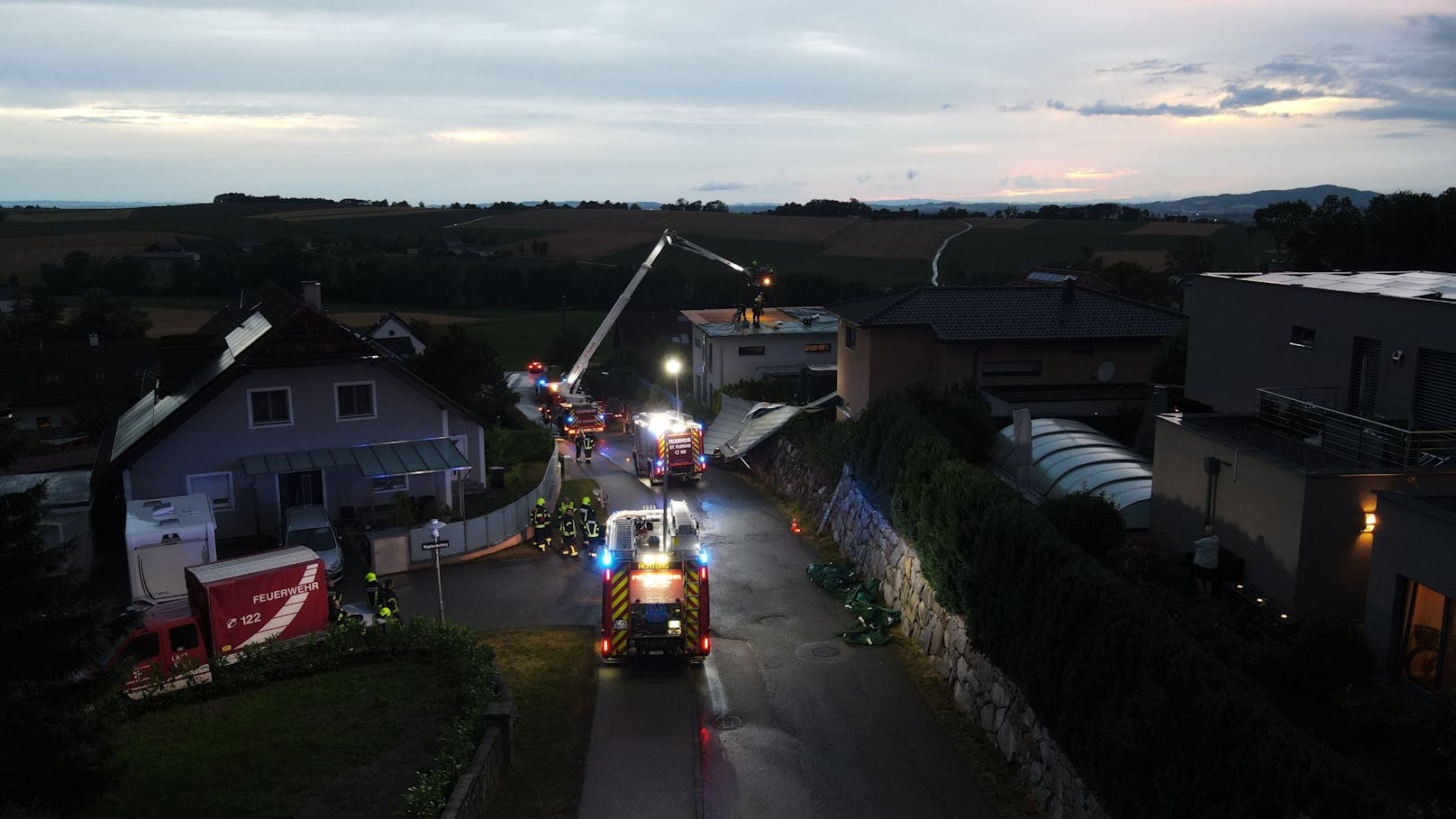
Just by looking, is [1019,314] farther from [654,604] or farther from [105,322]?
[105,322]

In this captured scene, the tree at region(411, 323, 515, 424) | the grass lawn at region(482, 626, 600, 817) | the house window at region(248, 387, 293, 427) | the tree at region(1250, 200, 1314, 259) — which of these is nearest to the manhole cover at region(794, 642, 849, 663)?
the grass lawn at region(482, 626, 600, 817)

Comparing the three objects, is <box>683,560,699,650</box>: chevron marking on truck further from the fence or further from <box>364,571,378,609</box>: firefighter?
the fence

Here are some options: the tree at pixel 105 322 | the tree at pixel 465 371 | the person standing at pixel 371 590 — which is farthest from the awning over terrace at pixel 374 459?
the tree at pixel 105 322

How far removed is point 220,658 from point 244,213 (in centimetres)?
15357

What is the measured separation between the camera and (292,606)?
1988 centimetres

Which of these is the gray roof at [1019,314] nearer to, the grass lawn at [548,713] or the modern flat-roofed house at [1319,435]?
the modern flat-roofed house at [1319,435]

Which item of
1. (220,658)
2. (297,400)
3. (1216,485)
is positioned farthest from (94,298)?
(1216,485)

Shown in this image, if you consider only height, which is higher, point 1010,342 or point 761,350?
point 1010,342

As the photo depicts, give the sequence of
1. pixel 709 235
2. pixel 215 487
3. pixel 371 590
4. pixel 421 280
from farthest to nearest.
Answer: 1. pixel 709 235
2. pixel 421 280
3. pixel 215 487
4. pixel 371 590

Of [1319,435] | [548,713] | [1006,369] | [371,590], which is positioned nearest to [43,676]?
[548,713]

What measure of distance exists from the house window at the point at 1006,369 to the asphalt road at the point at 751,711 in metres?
11.9

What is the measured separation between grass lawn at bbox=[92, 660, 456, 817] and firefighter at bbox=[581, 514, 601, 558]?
910 cm

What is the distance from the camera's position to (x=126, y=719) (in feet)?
52.9

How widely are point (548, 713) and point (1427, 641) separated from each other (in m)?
13.0
